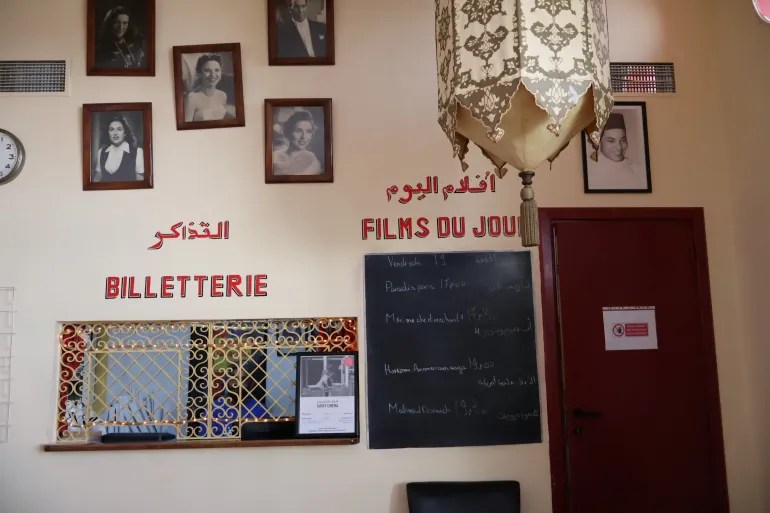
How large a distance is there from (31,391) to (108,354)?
42 centimetres

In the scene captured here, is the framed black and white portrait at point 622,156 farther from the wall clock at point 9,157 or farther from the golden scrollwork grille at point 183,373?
the wall clock at point 9,157

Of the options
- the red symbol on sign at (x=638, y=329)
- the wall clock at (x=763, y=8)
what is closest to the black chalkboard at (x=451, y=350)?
the red symbol on sign at (x=638, y=329)

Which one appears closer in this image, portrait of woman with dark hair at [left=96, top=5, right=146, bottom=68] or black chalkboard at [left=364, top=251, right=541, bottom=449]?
black chalkboard at [left=364, top=251, right=541, bottom=449]

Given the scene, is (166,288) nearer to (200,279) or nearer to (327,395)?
(200,279)

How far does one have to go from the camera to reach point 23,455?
3.29 metres

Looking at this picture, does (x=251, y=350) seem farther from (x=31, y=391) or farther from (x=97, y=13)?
(x=97, y=13)

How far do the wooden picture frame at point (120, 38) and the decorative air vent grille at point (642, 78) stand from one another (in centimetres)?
259

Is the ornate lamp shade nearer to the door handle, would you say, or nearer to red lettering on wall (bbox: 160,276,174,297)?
the door handle

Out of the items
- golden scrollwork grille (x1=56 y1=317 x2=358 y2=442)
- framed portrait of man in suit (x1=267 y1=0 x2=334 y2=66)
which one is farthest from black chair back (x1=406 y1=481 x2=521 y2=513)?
framed portrait of man in suit (x1=267 y1=0 x2=334 y2=66)

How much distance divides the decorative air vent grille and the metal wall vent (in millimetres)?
3047

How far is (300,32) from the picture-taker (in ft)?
11.7

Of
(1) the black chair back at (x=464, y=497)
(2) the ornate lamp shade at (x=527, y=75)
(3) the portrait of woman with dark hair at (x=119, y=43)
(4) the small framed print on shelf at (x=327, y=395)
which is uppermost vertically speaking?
(3) the portrait of woman with dark hair at (x=119, y=43)

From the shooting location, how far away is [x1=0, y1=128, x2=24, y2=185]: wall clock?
3465mm

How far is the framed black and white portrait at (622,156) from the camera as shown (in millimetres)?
3543
